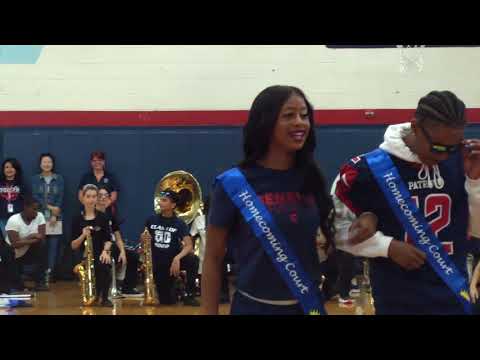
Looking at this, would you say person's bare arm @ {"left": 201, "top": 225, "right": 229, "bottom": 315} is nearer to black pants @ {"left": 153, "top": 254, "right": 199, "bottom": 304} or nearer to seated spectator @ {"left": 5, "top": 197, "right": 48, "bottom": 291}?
black pants @ {"left": 153, "top": 254, "right": 199, "bottom": 304}

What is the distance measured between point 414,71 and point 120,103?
4.92m

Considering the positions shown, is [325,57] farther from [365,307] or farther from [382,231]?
[382,231]

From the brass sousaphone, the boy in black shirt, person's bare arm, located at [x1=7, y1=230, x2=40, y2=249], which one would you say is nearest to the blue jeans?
person's bare arm, located at [x1=7, y1=230, x2=40, y2=249]

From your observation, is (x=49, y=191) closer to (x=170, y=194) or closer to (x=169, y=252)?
(x=170, y=194)

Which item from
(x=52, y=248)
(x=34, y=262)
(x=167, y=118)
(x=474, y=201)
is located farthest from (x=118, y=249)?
(x=474, y=201)

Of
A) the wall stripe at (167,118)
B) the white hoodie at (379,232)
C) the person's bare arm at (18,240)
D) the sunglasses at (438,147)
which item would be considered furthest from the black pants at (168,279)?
the sunglasses at (438,147)

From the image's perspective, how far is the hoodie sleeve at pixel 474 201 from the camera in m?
3.14

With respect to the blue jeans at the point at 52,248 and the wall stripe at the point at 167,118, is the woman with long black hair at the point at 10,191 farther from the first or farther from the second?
the wall stripe at the point at 167,118

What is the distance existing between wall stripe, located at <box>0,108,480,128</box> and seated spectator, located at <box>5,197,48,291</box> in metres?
1.98

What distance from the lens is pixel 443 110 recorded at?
3.06m

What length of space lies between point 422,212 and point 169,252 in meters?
6.89

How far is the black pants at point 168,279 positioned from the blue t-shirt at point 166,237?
0.08 m
